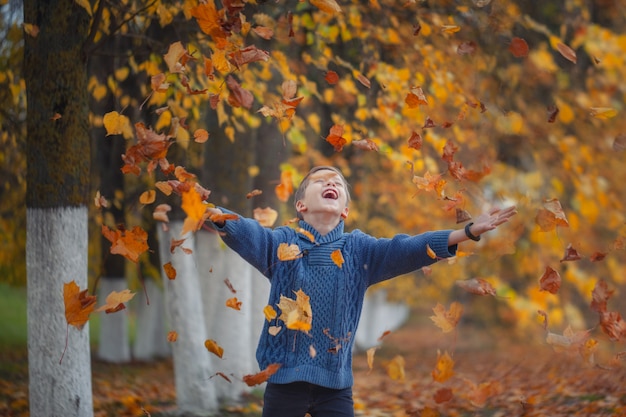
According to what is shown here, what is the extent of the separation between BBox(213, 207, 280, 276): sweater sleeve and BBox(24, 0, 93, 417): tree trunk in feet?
4.15

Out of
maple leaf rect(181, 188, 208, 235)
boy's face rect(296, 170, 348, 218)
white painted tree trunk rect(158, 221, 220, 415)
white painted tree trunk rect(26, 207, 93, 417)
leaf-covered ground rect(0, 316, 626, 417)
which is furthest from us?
white painted tree trunk rect(158, 221, 220, 415)

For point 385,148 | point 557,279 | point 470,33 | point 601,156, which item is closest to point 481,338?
point 601,156

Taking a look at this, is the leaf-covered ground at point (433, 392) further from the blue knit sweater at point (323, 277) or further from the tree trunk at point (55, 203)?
the tree trunk at point (55, 203)

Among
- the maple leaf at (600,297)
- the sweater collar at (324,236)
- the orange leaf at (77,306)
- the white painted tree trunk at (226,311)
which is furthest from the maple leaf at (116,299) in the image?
the white painted tree trunk at (226,311)

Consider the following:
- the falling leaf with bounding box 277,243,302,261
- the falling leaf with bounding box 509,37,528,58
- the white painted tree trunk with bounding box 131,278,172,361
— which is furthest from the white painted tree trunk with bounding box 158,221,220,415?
the white painted tree trunk with bounding box 131,278,172,361

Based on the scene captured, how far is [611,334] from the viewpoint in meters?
4.28

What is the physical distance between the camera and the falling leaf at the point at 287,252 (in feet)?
11.7

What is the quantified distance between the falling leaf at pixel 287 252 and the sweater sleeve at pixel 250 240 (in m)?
0.15

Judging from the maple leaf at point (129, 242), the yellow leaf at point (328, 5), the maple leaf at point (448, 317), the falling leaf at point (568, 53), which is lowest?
the maple leaf at point (448, 317)

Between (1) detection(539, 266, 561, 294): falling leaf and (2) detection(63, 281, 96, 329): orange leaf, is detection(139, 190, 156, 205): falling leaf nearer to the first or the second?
(2) detection(63, 281, 96, 329): orange leaf

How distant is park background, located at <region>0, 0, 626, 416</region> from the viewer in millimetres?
4277

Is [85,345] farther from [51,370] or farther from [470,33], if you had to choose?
[470,33]

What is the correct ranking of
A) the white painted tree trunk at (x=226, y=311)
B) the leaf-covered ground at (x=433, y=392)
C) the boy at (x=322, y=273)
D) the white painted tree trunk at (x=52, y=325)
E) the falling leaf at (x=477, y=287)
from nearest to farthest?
the boy at (x=322, y=273) < the falling leaf at (x=477, y=287) < the white painted tree trunk at (x=52, y=325) < the leaf-covered ground at (x=433, y=392) < the white painted tree trunk at (x=226, y=311)

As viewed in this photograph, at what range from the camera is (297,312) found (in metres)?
3.37
